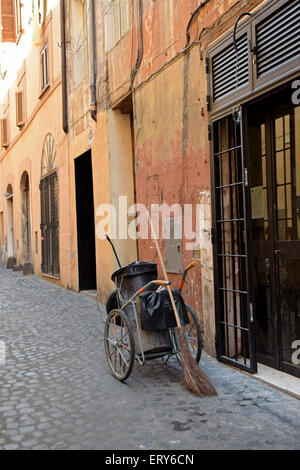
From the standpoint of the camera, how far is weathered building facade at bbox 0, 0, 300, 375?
4.46 m

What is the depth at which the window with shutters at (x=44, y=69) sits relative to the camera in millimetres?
13984

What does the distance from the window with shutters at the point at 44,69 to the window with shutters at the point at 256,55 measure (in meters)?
9.75

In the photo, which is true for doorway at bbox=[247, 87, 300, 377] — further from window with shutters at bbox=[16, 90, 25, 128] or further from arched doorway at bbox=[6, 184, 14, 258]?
arched doorway at bbox=[6, 184, 14, 258]

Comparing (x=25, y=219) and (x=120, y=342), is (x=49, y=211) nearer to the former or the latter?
(x=25, y=219)

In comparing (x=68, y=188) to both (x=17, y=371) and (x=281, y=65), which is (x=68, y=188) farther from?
(x=281, y=65)

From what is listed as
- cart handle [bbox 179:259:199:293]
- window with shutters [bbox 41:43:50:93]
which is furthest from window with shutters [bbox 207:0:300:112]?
window with shutters [bbox 41:43:50:93]

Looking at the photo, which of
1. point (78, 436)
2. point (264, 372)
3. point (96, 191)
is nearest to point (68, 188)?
point (96, 191)

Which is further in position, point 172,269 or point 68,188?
point 68,188

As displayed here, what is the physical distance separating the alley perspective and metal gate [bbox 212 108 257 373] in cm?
2

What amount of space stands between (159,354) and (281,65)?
2826 mm

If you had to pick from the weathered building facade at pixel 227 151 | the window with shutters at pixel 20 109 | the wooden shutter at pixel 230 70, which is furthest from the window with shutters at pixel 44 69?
the wooden shutter at pixel 230 70

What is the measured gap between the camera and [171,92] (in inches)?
248

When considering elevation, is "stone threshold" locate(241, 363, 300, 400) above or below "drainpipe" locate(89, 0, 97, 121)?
below

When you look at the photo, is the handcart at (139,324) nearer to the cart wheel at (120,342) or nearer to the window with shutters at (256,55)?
the cart wheel at (120,342)
